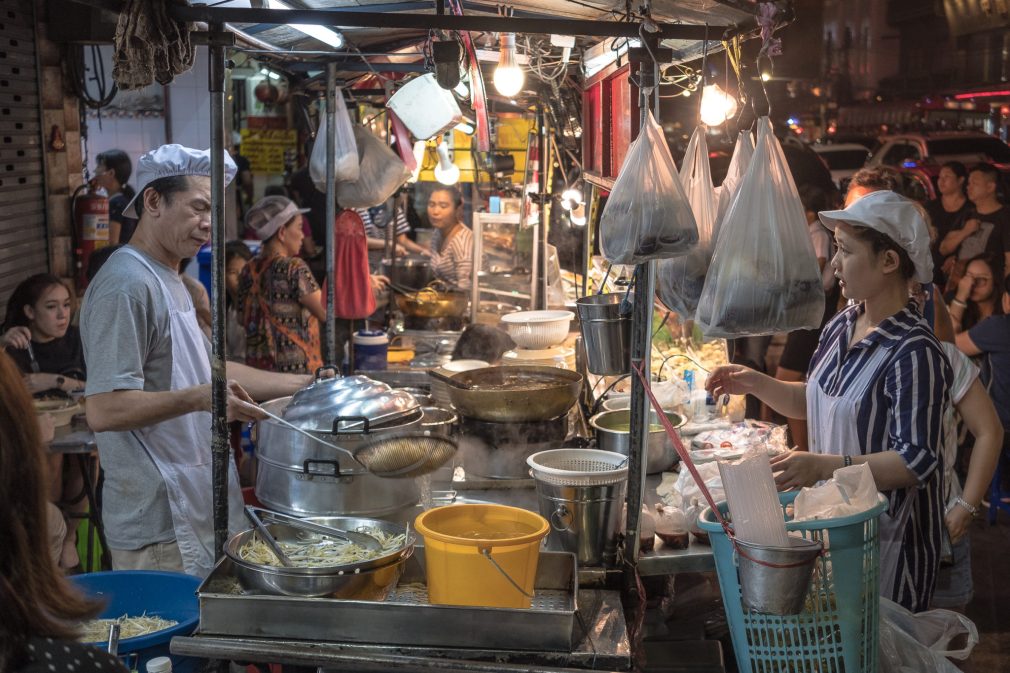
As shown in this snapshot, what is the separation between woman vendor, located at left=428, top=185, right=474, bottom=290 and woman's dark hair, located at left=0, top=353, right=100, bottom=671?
6495 millimetres

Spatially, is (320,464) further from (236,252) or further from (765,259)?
(236,252)

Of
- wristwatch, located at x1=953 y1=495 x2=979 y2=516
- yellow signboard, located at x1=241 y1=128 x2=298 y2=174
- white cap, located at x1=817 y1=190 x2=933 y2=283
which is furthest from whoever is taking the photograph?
yellow signboard, located at x1=241 y1=128 x2=298 y2=174

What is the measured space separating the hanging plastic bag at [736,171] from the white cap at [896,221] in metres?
0.31

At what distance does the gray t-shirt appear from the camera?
3154 mm

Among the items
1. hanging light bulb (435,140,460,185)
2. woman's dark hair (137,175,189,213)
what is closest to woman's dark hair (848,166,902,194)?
woman's dark hair (137,175,189,213)

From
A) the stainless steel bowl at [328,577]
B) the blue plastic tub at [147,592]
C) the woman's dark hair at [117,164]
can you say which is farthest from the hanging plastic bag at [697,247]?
the woman's dark hair at [117,164]

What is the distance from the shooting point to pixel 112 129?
508 inches

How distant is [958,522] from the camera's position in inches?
140

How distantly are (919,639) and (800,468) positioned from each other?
2.28 ft

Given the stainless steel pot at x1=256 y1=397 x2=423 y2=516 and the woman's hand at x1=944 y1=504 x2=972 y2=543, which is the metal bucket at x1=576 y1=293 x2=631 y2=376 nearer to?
the stainless steel pot at x1=256 y1=397 x2=423 y2=516

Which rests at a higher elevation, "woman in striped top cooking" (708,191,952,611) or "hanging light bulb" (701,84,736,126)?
"hanging light bulb" (701,84,736,126)

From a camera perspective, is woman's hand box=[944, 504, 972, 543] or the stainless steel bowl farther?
woman's hand box=[944, 504, 972, 543]

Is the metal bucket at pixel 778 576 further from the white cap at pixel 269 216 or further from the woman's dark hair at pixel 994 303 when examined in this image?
the woman's dark hair at pixel 994 303

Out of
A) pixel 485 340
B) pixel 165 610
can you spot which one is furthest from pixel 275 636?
pixel 485 340
